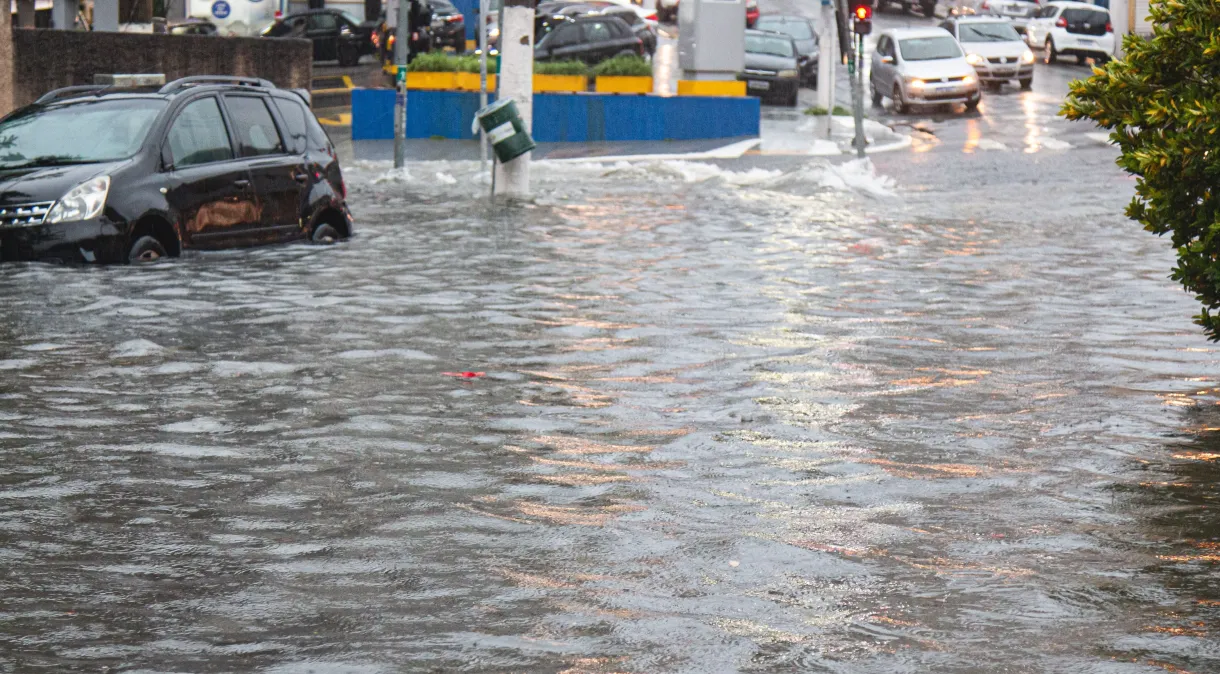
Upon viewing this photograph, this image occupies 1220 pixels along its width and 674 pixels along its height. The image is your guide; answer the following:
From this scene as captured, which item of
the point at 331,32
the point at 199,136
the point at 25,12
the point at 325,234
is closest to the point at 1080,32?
the point at 331,32

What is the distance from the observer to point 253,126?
15812 mm

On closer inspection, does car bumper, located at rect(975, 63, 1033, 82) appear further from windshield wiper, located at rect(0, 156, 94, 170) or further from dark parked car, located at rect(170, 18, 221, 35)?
windshield wiper, located at rect(0, 156, 94, 170)

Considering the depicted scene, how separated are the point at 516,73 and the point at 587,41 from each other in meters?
23.2

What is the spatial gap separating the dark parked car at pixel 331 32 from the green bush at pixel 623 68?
43.2 feet

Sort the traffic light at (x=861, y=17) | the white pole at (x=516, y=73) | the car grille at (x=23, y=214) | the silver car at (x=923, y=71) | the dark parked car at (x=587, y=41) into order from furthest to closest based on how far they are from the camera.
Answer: the dark parked car at (x=587, y=41) → the silver car at (x=923, y=71) → the traffic light at (x=861, y=17) → the white pole at (x=516, y=73) → the car grille at (x=23, y=214)

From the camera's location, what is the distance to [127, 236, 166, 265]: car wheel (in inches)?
569

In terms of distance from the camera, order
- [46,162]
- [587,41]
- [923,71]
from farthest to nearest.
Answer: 1. [587,41]
2. [923,71]
3. [46,162]

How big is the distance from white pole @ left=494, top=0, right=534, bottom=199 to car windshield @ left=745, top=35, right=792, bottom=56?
20.5m

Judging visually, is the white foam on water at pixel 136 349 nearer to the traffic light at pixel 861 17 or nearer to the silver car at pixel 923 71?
the traffic light at pixel 861 17

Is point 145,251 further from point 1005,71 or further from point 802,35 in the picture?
point 802,35

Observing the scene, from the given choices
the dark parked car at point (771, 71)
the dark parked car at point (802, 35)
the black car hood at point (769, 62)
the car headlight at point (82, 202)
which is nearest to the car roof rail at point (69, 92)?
the car headlight at point (82, 202)

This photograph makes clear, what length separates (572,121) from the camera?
110 ft

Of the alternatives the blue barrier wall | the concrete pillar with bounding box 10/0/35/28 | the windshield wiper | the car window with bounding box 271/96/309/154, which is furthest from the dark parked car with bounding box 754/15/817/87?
the windshield wiper

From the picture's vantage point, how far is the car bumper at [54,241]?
13836mm
